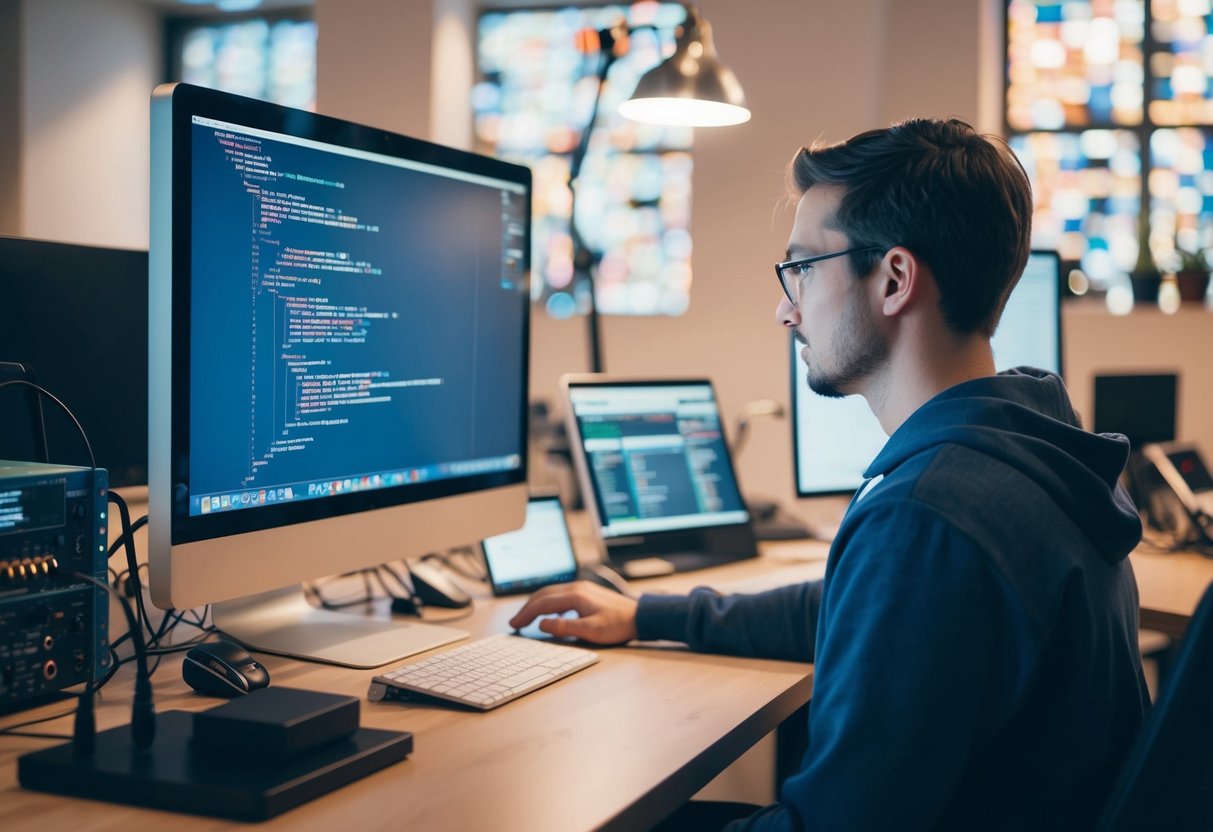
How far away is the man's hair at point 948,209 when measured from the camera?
1125 mm

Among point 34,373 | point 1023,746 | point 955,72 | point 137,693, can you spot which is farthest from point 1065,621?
point 955,72

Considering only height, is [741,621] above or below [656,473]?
below

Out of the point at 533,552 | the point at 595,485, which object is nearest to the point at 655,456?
the point at 595,485

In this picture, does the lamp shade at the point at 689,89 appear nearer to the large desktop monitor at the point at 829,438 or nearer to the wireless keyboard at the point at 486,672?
the large desktop monitor at the point at 829,438

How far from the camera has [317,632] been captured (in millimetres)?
1377

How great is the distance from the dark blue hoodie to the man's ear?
146 millimetres

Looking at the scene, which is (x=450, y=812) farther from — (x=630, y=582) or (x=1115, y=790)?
(x=630, y=582)

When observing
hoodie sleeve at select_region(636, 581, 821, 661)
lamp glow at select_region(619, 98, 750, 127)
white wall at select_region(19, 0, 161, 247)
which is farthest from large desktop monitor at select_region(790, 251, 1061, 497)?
white wall at select_region(19, 0, 161, 247)

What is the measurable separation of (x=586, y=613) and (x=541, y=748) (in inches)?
15.7

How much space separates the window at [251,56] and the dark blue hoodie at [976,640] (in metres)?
4.65

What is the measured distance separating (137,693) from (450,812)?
286mm

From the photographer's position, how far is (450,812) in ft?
2.78

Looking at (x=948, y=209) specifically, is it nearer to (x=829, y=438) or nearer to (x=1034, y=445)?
(x=1034, y=445)

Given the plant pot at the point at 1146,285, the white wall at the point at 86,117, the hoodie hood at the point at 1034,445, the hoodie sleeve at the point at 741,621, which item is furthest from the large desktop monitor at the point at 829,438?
the white wall at the point at 86,117
